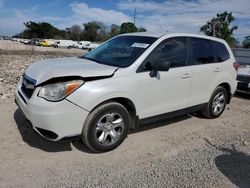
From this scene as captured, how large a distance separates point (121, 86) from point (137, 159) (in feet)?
3.66

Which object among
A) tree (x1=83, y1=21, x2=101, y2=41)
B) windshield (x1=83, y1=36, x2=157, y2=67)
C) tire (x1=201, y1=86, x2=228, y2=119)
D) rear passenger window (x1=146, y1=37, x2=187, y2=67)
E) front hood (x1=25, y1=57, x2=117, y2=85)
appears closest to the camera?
front hood (x1=25, y1=57, x2=117, y2=85)

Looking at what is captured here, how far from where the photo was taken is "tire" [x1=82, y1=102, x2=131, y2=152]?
378cm

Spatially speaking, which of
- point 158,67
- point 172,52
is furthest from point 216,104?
point 158,67

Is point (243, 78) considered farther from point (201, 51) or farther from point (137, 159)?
point (137, 159)

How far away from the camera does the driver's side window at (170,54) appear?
439cm

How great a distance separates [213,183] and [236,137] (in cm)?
196

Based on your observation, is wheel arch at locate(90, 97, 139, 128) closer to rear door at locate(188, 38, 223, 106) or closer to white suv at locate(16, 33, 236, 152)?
white suv at locate(16, 33, 236, 152)

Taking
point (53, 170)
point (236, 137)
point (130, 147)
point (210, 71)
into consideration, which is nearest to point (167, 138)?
point (130, 147)

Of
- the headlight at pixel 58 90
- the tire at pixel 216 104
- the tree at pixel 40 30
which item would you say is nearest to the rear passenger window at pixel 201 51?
A: the tire at pixel 216 104

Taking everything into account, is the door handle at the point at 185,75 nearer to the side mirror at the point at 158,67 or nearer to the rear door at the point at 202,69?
the rear door at the point at 202,69

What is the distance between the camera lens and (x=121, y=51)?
4.78 m

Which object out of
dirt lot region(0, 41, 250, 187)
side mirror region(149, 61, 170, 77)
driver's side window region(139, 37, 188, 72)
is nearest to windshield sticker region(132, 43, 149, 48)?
driver's side window region(139, 37, 188, 72)

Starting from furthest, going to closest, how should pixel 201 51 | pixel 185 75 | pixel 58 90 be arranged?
pixel 201 51 < pixel 185 75 < pixel 58 90

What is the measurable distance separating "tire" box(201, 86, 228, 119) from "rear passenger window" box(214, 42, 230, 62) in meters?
0.64
